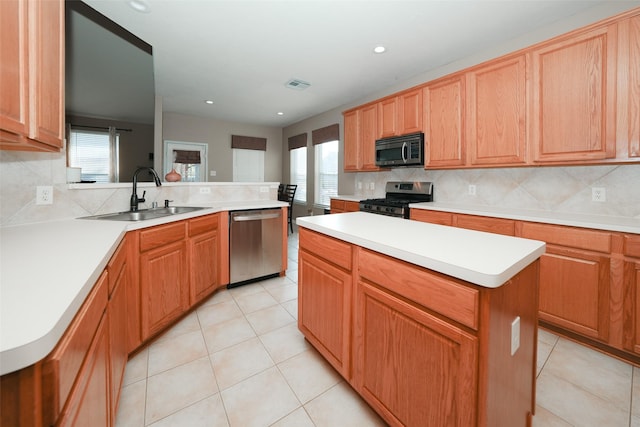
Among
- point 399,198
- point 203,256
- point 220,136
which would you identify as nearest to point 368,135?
point 399,198

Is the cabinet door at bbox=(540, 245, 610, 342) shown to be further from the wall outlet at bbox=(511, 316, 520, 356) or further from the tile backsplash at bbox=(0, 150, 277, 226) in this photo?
the tile backsplash at bbox=(0, 150, 277, 226)

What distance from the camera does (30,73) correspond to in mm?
1061

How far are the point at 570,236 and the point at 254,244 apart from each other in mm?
2701

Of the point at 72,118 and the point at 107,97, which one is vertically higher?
the point at 107,97

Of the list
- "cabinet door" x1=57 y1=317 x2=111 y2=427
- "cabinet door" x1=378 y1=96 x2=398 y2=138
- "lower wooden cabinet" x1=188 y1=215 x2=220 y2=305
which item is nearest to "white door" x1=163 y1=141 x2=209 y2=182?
"lower wooden cabinet" x1=188 y1=215 x2=220 y2=305

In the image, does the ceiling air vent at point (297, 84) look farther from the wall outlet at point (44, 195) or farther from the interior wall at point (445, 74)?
the wall outlet at point (44, 195)

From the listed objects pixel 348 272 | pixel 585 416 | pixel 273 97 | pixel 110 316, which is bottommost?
pixel 585 416

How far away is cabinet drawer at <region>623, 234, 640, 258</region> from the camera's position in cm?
168

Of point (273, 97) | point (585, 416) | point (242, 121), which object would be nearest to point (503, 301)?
point (585, 416)

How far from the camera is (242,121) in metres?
6.51

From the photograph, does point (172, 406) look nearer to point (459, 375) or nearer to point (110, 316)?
point (110, 316)

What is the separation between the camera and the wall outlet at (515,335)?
3.19ft

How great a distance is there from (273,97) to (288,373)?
4292 millimetres

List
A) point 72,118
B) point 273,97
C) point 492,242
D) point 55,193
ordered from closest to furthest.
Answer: point 492,242, point 55,193, point 72,118, point 273,97
